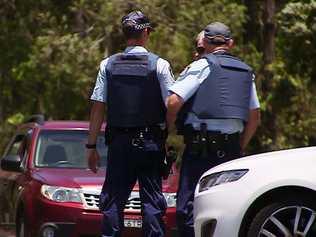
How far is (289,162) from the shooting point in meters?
7.35

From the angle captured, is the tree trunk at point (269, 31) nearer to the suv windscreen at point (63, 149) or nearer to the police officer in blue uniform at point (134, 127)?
the suv windscreen at point (63, 149)

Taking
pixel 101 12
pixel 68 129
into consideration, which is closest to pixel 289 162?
pixel 68 129

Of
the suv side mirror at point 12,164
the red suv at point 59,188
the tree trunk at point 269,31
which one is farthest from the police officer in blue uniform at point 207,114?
the tree trunk at point 269,31

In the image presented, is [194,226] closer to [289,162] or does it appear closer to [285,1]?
[289,162]

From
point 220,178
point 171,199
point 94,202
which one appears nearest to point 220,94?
point 220,178

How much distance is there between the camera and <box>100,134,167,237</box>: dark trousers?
26.5 ft

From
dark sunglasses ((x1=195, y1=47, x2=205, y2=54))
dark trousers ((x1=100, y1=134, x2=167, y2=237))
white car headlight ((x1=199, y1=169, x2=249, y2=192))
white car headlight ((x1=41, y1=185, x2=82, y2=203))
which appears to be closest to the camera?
white car headlight ((x1=199, y1=169, x2=249, y2=192))

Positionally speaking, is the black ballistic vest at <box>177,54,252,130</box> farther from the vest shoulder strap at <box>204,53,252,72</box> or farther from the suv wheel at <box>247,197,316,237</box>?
the suv wheel at <box>247,197,316,237</box>

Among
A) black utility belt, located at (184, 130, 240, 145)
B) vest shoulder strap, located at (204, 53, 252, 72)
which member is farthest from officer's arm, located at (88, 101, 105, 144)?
vest shoulder strap, located at (204, 53, 252, 72)

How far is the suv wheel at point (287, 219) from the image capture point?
A: 721 cm

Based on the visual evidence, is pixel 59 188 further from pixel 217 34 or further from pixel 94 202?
pixel 217 34

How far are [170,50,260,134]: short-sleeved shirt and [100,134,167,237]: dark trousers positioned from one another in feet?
1.43

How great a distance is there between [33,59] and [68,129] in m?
8.89

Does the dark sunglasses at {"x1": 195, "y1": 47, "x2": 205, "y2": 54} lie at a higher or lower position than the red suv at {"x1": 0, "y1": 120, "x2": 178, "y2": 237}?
higher
